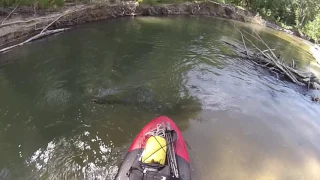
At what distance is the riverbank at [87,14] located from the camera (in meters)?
15.3

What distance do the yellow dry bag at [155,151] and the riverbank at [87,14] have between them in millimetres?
11295

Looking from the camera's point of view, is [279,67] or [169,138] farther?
[279,67]

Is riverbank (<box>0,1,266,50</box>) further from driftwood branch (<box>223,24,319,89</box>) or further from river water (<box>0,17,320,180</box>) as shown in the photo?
driftwood branch (<box>223,24,319,89</box>)

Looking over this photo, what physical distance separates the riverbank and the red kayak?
1094 cm

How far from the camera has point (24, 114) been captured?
9.86m

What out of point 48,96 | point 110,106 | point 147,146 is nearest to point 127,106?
point 110,106

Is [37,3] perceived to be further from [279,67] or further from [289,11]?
[289,11]

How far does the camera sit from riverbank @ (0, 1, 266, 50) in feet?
50.3

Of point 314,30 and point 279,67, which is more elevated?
point 314,30

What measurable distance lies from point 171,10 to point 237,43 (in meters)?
9.55

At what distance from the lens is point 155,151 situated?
6.97m

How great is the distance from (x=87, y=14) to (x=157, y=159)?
54.7 feet

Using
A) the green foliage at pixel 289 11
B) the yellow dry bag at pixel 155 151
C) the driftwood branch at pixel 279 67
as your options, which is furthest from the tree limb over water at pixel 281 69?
the green foliage at pixel 289 11

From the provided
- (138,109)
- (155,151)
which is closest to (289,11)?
(138,109)
